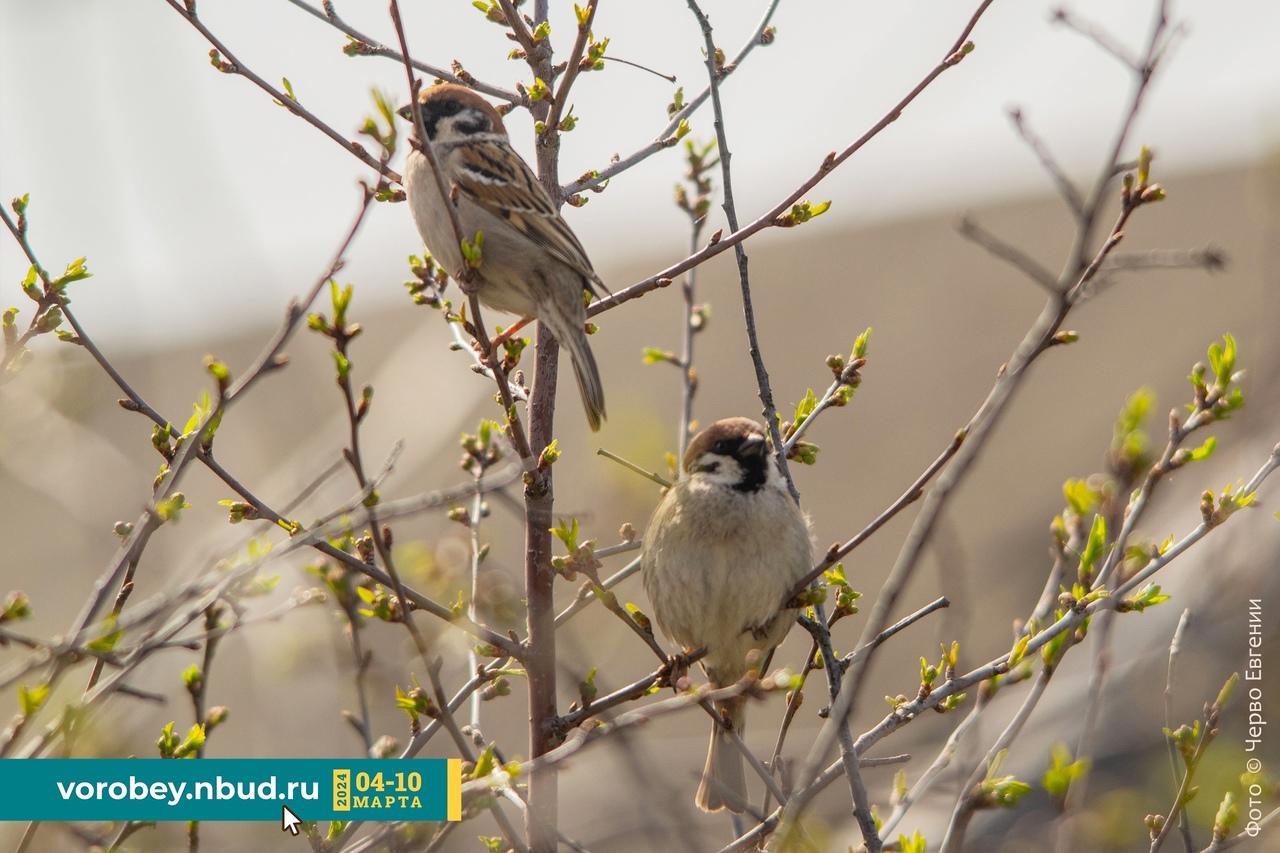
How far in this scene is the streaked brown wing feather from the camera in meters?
3.74

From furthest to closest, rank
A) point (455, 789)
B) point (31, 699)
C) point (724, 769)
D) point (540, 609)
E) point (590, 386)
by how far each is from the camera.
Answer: point (724, 769) < point (590, 386) < point (540, 609) < point (455, 789) < point (31, 699)

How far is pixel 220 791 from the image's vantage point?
2990 millimetres

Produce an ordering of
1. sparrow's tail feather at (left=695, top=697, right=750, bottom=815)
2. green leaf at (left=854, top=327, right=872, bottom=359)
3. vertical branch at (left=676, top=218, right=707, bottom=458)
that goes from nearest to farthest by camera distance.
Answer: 1. green leaf at (left=854, top=327, right=872, bottom=359)
2. vertical branch at (left=676, top=218, right=707, bottom=458)
3. sparrow's tail feather at (left=695, top=697, right=750, bottom=815)

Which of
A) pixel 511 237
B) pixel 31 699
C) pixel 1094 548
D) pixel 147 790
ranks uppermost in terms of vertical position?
pixel 511 237

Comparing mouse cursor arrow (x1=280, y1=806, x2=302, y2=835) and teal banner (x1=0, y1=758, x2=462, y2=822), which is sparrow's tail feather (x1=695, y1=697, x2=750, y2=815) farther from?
mouse cursor arrow (x1=280, y1=806, x2=302, y2=835)

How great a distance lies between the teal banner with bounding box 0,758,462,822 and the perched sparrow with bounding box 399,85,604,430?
115 cm

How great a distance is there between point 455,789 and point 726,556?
A: 1178mm

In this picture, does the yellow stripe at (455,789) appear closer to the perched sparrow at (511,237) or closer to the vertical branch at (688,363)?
the perched sparrow at (511,237)

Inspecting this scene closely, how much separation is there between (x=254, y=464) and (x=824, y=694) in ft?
16.1

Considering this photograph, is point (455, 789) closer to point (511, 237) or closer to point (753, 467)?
point (753, 467)

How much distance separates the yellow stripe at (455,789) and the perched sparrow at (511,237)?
110 cm

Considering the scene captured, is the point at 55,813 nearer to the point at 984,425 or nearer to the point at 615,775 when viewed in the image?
the point at 984,425

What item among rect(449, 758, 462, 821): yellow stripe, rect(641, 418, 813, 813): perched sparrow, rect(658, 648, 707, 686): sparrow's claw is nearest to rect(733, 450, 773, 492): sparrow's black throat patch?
rect(641, 418, 813, 813): perched sparrow

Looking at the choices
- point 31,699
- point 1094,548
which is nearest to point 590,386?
point 1094,548
